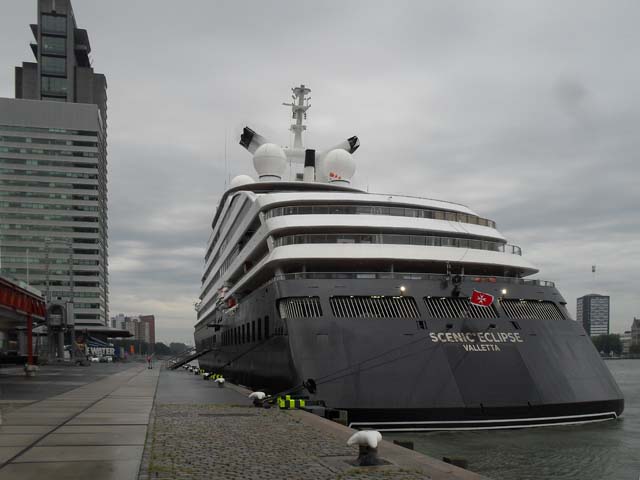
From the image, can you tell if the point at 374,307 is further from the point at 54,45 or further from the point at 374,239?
the point at 54,45

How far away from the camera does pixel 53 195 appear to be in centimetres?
13950

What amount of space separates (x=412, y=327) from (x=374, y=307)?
159 centimetres

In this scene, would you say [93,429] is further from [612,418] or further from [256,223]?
[256,223]

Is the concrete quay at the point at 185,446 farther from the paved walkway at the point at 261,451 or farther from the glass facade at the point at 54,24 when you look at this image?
the glass facade at the point at 54,24

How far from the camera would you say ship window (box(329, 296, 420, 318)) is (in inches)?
864

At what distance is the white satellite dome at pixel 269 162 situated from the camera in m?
A: 43.3

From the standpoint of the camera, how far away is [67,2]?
493ft

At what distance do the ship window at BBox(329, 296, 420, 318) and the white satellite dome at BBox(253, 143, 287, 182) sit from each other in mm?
22465

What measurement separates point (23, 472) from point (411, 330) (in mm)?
13565

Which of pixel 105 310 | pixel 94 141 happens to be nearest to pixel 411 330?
pixel 94 141

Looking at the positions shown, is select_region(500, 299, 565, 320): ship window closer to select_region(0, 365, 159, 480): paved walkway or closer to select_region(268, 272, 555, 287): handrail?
select_region(268, 272, 555, 287): handrail

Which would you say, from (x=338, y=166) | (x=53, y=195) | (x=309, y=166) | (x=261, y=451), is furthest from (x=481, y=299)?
(x=53, y=195)

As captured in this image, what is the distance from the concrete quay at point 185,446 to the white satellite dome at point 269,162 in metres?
24.7

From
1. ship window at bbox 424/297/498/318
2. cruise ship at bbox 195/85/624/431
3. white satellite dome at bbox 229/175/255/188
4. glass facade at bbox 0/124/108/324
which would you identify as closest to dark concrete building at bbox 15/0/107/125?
glass facade at bbox 0/124/108/324
